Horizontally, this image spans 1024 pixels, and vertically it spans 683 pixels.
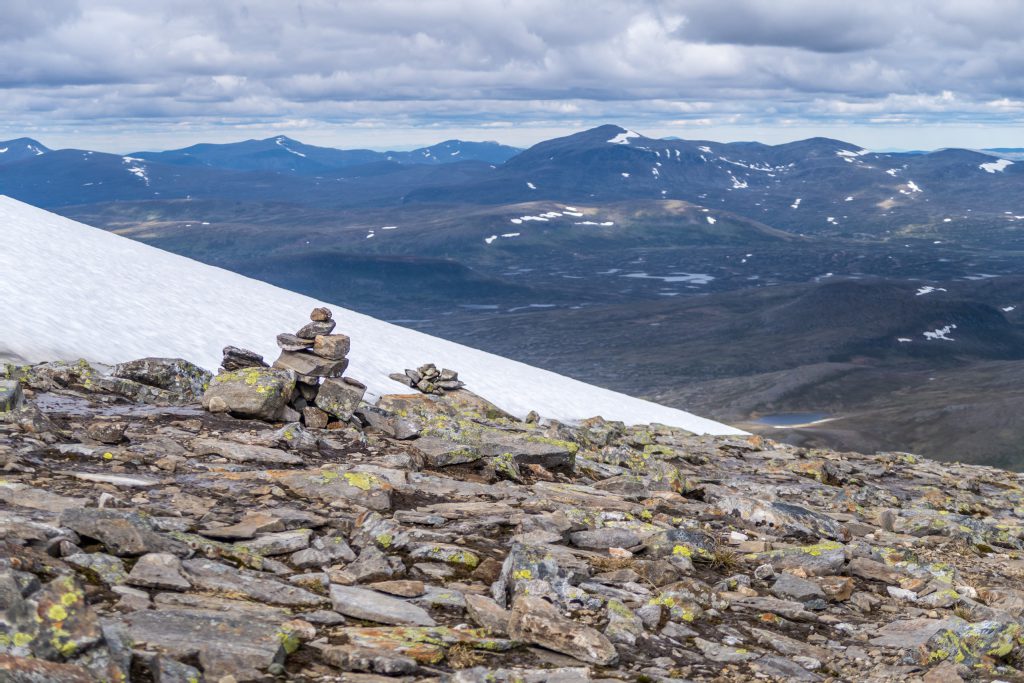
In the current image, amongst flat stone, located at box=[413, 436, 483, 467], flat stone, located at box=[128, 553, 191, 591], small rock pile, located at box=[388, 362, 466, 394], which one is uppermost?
flat stone, located at box=[128, 553, 191, 591]

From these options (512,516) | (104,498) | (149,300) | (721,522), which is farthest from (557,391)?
(104,498)

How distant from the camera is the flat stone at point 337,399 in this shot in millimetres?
21062

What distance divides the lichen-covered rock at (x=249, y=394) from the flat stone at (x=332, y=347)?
4.34 m

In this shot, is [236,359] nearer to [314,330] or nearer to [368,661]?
[314,330]

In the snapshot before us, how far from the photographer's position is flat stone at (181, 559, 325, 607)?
412 inches

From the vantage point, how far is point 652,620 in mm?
11633

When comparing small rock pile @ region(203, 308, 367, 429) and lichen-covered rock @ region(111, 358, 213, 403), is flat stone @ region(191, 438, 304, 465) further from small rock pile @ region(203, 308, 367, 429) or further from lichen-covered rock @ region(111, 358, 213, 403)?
lichen-covered rock @ region(111, 358, 213, 403)

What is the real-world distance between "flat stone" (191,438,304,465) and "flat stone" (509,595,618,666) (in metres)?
7.87

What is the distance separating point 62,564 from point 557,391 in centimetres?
3641

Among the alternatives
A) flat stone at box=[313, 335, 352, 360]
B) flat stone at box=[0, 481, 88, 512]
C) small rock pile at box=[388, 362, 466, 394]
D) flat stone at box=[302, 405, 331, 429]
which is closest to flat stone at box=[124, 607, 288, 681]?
flat stone at box=[0, 481, 88, 512]

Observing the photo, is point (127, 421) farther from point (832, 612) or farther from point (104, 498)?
point (832, 612)

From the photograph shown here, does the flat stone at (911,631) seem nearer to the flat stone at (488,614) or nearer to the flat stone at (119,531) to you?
the flat stone at (488,614)

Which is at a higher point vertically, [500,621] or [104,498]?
[104,498]

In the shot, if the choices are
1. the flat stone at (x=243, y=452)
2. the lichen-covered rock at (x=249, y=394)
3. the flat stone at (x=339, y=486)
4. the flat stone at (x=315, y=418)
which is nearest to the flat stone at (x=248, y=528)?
the flat stone at (x=339, y=486)
